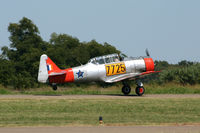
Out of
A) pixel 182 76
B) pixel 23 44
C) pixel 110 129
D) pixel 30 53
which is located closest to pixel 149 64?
pixel 182 76

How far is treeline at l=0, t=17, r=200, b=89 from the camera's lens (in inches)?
1431

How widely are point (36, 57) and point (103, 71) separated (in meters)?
20.8

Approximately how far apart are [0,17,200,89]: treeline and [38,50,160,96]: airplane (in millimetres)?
981

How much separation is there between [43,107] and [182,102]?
288 inches

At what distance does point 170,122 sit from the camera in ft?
44.3

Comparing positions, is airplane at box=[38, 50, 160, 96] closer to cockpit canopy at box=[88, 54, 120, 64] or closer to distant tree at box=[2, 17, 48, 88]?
cockpit canopy at box=[88, 54, 120, 64]

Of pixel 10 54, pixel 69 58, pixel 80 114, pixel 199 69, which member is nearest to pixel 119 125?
pixel 80 114

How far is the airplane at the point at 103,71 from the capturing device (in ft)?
76.9

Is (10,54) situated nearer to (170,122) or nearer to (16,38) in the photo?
(16,38)

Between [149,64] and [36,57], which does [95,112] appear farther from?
[36,57]

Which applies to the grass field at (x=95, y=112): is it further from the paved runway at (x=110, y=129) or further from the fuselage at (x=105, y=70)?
the fuselage at (x=105, y=70)

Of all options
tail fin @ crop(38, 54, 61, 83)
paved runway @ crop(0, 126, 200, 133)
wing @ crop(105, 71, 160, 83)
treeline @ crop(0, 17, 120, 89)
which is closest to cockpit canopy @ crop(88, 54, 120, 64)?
wing @ crop(105, 71, 160, 83)

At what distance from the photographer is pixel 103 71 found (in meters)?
24.6

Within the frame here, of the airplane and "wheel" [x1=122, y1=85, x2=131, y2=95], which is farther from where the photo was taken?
"wheel" [x1=122, y1=85, x2=131, y2=95]
